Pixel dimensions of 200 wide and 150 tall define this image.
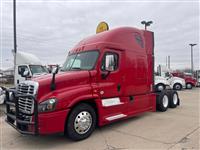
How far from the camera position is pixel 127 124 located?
691 centimetres

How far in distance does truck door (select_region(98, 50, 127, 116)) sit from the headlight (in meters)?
1.51

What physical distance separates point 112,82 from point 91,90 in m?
0.88

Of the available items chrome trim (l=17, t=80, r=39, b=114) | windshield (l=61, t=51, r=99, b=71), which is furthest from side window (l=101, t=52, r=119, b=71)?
chrome trim (l=17, t=80, r=39, b=114)

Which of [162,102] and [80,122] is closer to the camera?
[80,122]

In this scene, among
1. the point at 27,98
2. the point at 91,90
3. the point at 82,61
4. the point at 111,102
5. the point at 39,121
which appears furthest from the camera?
the point at 82,61

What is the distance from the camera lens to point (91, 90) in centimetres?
568

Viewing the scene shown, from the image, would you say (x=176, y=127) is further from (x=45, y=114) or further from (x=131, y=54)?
(x=45, y=114)

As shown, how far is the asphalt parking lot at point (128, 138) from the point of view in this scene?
5.03 meters

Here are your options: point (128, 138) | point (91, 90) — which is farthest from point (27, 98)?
point (128, 138)

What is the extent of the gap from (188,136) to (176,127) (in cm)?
86

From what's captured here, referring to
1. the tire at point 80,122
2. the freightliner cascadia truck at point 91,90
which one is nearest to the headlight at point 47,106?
the freightliner cascadia truck at point 91,90

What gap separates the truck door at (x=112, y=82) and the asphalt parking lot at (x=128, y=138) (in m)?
0.67

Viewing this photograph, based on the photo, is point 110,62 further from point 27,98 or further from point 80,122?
point 27,98

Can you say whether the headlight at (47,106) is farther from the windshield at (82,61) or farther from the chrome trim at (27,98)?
the windshield at (82,61)
